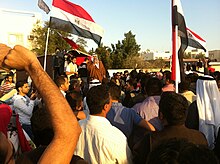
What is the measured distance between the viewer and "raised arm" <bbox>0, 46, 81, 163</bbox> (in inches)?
58.2

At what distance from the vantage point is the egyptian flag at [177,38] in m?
5.25

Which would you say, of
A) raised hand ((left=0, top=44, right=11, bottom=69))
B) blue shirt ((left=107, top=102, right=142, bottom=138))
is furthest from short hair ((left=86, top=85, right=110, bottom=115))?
raised hand ((left=0, top=44, right=11, bottom=69))

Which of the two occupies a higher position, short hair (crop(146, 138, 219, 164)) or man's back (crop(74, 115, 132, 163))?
short hair (crop(146, 138, 219, 164))

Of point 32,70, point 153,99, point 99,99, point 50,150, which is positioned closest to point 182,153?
point 50,150

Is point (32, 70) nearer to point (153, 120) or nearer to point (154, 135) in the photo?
point (154, 135)

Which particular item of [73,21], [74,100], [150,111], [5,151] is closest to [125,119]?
[150,111]

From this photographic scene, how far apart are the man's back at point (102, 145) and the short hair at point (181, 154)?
5.05ft

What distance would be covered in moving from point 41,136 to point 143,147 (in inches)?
33.4

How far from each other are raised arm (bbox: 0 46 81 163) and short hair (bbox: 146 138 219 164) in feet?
1.46

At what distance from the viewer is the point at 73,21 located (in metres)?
7.80

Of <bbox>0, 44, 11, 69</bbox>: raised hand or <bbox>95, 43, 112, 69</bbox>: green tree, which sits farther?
<bbox>95, 43, 112, 69</bbox>: green tree

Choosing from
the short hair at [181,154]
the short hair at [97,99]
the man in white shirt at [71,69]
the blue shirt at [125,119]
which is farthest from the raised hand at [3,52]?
the man in white shirt at [71,69]

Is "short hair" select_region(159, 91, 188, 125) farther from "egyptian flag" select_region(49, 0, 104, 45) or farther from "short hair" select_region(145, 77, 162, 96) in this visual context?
"egyptian flag" select_region(49, 0, 104, 45)

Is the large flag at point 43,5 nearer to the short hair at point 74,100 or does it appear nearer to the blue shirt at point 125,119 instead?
the short hair at point 74,100
